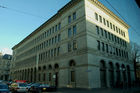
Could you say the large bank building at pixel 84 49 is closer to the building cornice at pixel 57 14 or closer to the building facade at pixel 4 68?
the building cornice at pixel 57 14

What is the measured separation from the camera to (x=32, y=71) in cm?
4641

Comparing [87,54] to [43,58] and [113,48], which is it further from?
[43,58]

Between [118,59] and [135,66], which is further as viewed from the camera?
[135,66]

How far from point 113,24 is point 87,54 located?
17.0 metres

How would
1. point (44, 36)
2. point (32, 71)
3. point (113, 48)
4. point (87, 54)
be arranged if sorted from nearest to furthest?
point (87, 54) < point (113, 48) < point (44, 36) < point (32, 71)

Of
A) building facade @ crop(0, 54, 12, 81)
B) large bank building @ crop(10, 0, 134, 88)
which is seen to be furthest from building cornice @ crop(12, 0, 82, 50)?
building facade @ crop(0, 54, 12, 81)

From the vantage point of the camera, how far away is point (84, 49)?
24625 mm

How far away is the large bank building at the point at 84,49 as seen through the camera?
2477 cm

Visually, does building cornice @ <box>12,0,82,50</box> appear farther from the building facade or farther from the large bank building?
the building facade

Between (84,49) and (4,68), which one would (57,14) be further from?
(4,68)

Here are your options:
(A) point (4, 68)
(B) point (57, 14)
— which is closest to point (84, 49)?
(B) point (57, 14)

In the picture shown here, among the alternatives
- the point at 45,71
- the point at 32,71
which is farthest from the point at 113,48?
the point at 32,71

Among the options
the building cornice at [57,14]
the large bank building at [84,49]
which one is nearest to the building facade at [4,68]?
the building cornice at [57,14]

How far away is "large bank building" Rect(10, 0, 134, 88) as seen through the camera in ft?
81.3
